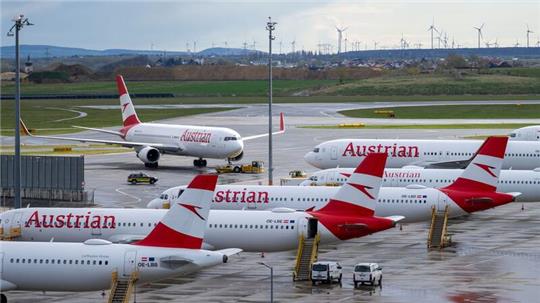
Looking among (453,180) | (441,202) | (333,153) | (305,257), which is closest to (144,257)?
(305,257)

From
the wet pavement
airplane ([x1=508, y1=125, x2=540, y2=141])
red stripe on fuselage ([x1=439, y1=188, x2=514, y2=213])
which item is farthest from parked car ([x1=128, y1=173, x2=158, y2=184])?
airplane ([x1=508, y1=125, x2=540, y2=141])

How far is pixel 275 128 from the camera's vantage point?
181m

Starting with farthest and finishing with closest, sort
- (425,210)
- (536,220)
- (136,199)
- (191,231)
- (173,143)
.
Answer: (173,143)
(136,199)
(536,220)
(425,210)
(191,231)

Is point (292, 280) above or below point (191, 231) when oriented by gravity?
below

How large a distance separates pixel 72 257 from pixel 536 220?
45.8m

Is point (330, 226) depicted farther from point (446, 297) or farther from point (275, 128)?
point (275, 128)

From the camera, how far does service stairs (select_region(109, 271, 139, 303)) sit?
53719 millimetres

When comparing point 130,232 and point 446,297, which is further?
point 130,232

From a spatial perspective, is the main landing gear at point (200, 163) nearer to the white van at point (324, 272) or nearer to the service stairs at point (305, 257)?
the service stairs at point (305, 257)

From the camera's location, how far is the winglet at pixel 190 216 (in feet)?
177

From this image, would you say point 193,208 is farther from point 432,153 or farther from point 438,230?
point 432,153

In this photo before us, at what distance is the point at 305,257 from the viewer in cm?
6462

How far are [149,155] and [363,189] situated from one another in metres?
64.6

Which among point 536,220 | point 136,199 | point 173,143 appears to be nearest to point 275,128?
point 173,143
